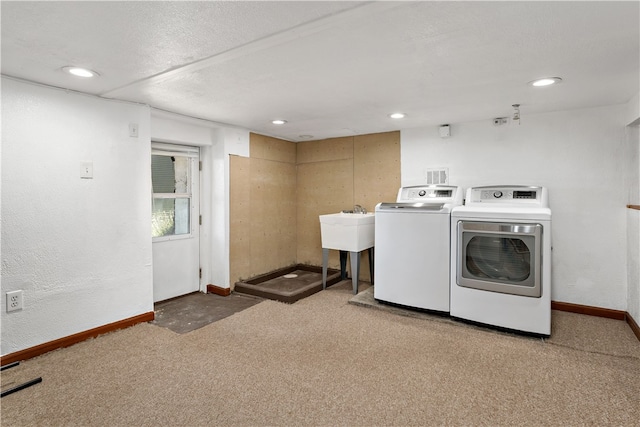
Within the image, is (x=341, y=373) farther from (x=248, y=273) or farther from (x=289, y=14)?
(x=248, y=273)

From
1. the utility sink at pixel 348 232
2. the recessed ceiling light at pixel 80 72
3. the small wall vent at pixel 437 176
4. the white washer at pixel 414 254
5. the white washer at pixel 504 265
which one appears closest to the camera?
the recessed ceiling light at pixel 80 72

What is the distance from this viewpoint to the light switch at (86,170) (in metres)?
2.69

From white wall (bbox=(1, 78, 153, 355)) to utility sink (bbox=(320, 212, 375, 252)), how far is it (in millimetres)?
1947

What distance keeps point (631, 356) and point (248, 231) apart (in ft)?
12.5

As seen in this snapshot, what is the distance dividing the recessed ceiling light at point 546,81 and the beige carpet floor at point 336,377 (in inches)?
78.9

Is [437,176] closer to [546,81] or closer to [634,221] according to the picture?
[546,81]

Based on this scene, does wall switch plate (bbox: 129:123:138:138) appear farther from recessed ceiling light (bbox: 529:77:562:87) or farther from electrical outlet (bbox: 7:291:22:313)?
recessed ceiling light (bbox: 529:77:562:87)

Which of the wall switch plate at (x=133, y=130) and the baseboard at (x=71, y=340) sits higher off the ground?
the wall switch plate at (x=133, y=130)

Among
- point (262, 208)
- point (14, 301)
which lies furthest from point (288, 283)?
point (14, 301)

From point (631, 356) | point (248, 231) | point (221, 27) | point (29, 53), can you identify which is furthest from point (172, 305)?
point (631, 356)

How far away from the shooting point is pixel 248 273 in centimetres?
432

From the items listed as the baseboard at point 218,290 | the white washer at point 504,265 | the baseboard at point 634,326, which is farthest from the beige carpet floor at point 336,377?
the baseboard at point 218,290

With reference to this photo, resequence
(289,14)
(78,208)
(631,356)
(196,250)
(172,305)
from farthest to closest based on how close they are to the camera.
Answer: (196,250) → (172,305) → (78,208) → (631,356) → (289,14)

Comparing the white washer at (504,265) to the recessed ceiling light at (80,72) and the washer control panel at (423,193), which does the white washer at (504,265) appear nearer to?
the washer control panel at (423,193)
